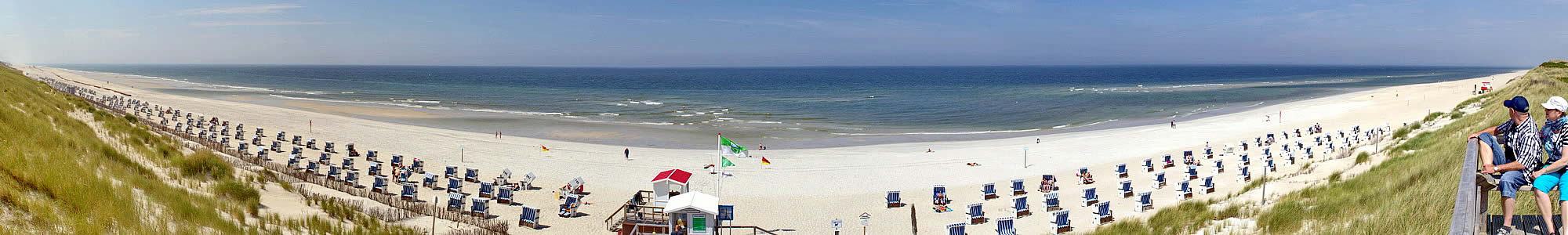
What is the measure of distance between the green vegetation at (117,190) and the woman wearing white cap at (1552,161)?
11017mm

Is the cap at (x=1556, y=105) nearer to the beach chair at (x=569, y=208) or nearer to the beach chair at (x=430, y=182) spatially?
the beach chair at (x=569, y=208)

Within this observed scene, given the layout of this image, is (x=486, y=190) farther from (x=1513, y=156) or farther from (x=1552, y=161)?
(x=1552, y=161)

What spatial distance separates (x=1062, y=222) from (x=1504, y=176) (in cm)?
889

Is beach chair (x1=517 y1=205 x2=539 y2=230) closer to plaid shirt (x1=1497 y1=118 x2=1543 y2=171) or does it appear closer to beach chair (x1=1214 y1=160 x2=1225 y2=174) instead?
plaid shirt (x1=1497 y1=118 x2=1543 y2=171)

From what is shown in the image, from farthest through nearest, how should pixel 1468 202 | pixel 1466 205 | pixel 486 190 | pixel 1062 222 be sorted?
pixel 486 190 < pixel 1062 222 < pixel 1468 202 < pixel 1466 205

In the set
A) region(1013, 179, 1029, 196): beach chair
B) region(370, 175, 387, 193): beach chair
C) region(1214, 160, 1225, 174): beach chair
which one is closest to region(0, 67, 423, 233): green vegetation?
region(370, 175, 387, 193): beach chair

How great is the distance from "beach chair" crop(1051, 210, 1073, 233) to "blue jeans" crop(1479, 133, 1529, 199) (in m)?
8.70

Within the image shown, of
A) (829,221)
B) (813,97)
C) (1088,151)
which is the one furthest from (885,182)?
(813,97)

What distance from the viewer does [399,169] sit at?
1998 centimetres

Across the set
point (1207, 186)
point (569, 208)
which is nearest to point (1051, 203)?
point (1207, 186)

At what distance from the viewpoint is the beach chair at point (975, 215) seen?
1519cm

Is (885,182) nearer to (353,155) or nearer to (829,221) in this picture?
(829,221)

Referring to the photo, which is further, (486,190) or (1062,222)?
(486,190)

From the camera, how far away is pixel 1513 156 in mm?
5305
